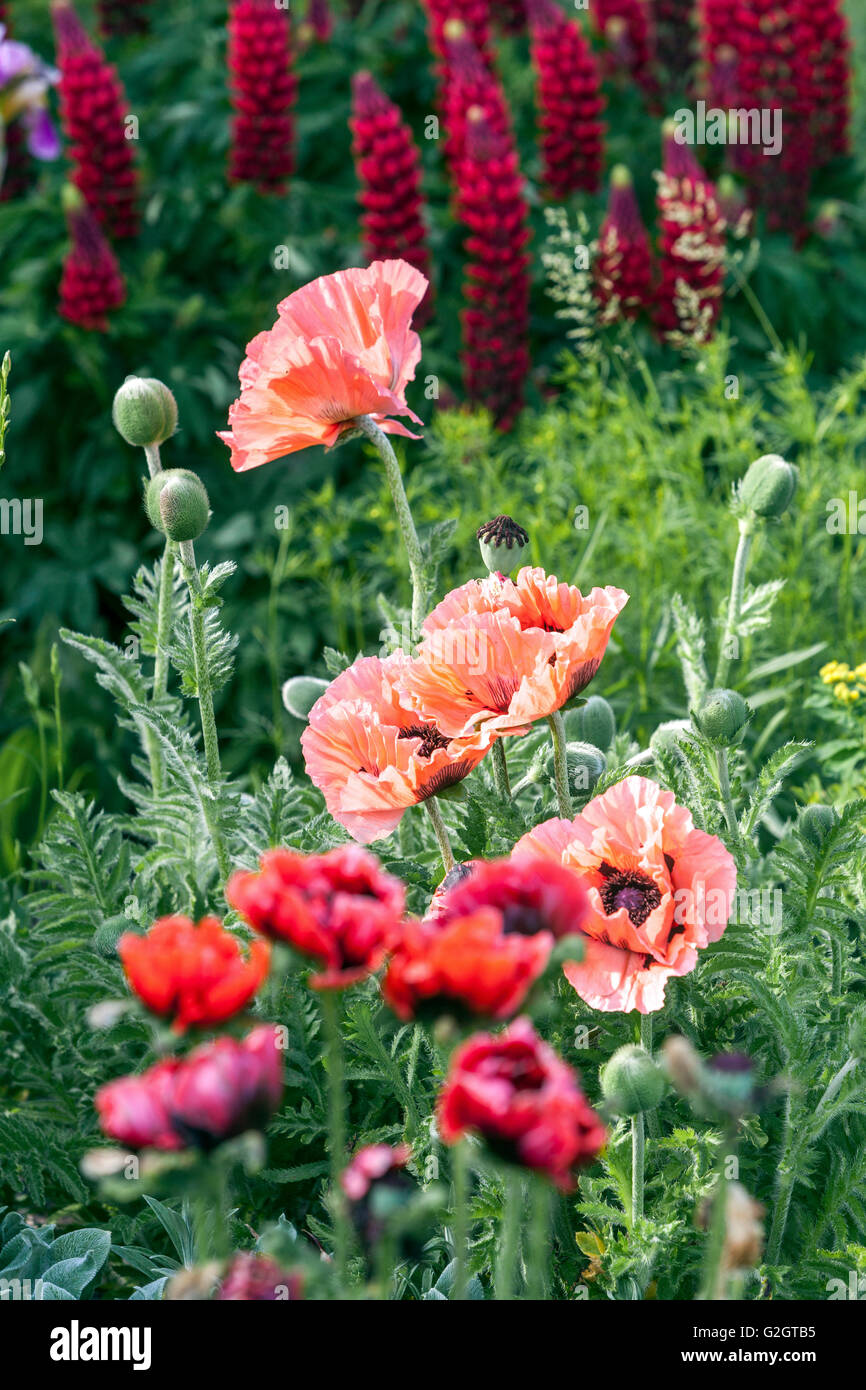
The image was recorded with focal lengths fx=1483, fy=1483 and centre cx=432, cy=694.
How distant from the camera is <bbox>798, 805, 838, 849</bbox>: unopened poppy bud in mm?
1418

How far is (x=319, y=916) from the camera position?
0.80m

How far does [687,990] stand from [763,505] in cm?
58

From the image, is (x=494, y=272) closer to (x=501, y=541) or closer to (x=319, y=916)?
(x=501, y=541)

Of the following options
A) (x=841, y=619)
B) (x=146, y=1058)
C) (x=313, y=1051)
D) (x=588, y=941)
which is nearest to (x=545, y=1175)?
(x=588, y=941)

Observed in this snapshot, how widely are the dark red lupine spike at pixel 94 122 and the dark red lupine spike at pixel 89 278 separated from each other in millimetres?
174

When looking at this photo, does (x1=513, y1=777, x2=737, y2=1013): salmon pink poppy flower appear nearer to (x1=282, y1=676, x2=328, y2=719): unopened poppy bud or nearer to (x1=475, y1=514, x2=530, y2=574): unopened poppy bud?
(x1=475, y1=514, x2=530, y2=574): unopened poppy bud

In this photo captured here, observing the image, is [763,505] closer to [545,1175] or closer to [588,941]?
[588,941]

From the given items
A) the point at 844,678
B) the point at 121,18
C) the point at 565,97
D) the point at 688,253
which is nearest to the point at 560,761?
the point at 844,678

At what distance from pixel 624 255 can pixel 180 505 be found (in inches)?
80.9

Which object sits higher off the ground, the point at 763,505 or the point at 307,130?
the point at 307,130

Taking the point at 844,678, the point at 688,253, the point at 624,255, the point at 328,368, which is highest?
the point at 624,255

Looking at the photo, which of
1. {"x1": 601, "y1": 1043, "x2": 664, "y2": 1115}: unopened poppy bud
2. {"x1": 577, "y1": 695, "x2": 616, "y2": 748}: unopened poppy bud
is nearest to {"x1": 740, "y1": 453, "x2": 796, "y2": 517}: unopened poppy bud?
{"x1": 577, "y1": 695, "x2": 616, "y2": 748}: unopened poppy bud
